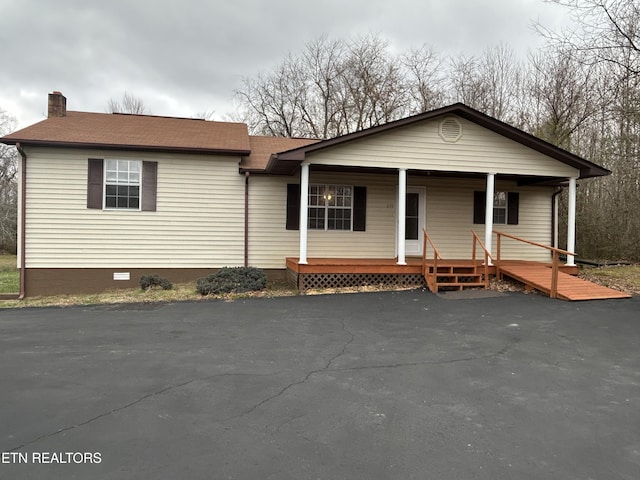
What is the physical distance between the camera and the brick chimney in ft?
39.4

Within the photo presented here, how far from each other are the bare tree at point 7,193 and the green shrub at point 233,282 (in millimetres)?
19138

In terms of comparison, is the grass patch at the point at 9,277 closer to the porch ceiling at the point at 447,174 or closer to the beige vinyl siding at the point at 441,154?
the porch ceiling at the point at 447,174

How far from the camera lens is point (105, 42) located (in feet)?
60.8

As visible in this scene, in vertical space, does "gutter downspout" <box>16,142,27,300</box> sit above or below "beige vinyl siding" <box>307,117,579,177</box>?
below

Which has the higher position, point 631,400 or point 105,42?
point 105,42

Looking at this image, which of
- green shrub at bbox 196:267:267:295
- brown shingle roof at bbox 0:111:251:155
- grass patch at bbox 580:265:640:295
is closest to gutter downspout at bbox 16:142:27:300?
brown shingle roof at bbox 0:111:251:155

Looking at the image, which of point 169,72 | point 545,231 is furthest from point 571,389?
point 169,72

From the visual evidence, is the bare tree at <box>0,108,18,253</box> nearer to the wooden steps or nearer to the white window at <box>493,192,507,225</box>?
the wooden steps

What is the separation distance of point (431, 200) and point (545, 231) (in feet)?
13.4

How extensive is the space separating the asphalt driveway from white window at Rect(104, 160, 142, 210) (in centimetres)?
438

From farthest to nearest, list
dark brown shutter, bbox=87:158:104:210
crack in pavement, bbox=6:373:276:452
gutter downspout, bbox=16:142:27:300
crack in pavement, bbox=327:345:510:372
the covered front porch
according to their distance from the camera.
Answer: dark brown shutter, bbox=87:158:104:210, gutter downspout, bbox=16:142:27:300, the covered front porch, crack in pavement, bbox=327:345:510:372, crack in pavement, bbox=6:373:276:452

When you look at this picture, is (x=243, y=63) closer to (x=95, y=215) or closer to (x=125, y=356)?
(x=95, y=215)

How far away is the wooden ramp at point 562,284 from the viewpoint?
8.44 meters

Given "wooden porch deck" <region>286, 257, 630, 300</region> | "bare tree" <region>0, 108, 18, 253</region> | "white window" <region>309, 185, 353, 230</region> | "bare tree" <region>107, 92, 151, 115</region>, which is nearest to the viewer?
"wooden porch deck" <region>286, 257, 630, 300</region>
